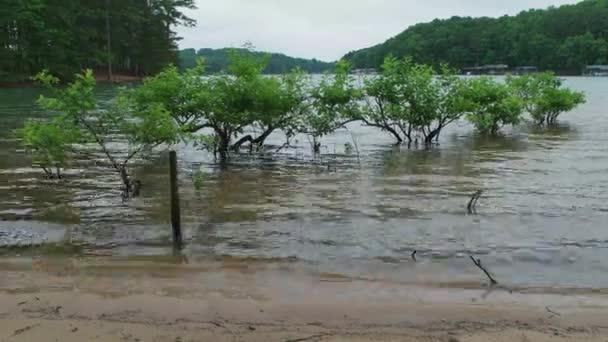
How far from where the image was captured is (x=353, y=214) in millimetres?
10117

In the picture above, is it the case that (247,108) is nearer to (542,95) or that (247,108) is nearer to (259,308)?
(259,308)

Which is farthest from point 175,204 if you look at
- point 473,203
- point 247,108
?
point 247,108

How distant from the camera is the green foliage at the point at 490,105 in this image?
67.8ft

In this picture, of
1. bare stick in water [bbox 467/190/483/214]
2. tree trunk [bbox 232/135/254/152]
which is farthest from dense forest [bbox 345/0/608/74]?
bare stick in water [bbox 467/190/483/214]

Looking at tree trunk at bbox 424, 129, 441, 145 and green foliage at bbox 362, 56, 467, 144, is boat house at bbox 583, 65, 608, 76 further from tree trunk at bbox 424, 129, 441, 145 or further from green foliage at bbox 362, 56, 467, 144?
tree trunk at bbox 424, 129, 441, 145

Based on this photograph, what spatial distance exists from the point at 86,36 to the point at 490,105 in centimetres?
4932

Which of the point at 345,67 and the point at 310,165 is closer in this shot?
the point at 310,165

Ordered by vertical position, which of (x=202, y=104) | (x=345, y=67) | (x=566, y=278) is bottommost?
(x=566, y=278)

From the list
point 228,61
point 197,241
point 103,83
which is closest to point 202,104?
point 228,61

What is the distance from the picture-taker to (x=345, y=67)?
1688 centimetres

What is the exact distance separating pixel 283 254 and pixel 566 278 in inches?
146

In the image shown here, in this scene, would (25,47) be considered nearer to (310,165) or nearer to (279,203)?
(310,165)

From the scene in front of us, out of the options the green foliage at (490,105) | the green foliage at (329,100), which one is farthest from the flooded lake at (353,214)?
the green foliage at (490,105)

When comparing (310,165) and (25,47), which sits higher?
(25,47)
